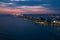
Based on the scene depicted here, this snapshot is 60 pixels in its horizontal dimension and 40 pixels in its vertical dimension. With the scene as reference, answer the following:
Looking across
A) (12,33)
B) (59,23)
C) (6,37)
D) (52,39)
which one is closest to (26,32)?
(12,33)

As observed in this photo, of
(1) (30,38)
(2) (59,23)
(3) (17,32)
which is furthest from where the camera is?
(2) (59,23)

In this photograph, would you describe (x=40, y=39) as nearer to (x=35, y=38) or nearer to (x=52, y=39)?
(x=35, y=38)

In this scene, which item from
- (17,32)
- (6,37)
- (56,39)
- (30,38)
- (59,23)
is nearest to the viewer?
(56,39)

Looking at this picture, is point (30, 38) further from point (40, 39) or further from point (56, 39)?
point (56, 39)

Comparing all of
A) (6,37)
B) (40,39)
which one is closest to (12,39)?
(6,37)

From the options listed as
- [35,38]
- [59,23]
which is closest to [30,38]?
[35,38]

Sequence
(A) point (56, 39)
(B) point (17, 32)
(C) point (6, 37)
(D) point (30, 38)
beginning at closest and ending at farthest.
Answer: (A) point (56, 39) → (C) point (6, 37) → (D) point (30, 38) → (B) point (17, 32)

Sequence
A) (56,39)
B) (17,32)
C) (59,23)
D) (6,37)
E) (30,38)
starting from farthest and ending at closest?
(59,23) < (17,32) < (30,38) < (6,37) < (56,39)

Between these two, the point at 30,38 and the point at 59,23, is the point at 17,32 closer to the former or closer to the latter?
the point at 30,38

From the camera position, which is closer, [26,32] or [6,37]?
[6,37]

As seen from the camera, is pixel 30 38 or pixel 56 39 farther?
pixel 30 38
